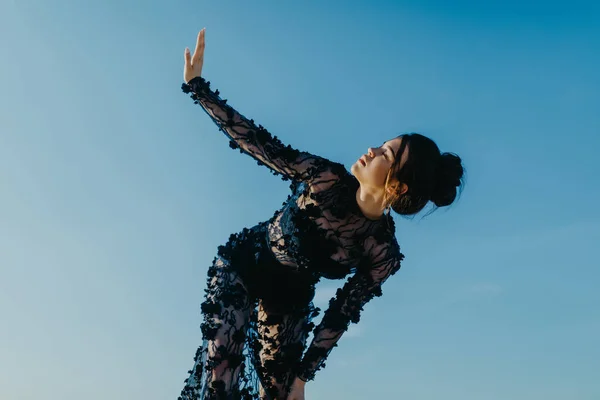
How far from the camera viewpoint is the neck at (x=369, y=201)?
429cm

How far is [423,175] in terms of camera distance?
4.27 meters

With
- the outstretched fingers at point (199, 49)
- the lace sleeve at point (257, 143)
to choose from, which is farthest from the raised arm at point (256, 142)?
the outstretched fingers at point (199, 49)

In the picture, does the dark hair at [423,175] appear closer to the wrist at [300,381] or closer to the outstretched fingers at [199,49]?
the wrist at [300,381]

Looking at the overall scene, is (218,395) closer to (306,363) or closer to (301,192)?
(306,363)

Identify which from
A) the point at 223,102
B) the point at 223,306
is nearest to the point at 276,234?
the point at 223,306

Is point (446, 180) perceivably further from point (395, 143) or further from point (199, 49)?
point (199, 49)

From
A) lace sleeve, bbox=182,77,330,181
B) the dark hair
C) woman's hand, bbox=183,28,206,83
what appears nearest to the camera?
the dark hair

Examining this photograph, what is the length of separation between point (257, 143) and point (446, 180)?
1197 mm

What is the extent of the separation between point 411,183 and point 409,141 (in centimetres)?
26

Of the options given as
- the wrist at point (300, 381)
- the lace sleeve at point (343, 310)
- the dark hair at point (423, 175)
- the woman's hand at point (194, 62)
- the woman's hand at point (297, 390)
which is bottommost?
the woman's hand at point (297, 390)

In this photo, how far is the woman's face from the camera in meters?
4.23

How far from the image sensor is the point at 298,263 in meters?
4.53

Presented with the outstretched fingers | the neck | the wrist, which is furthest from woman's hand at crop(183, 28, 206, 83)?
the wrist

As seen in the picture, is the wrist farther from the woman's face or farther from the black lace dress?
the woman's face
